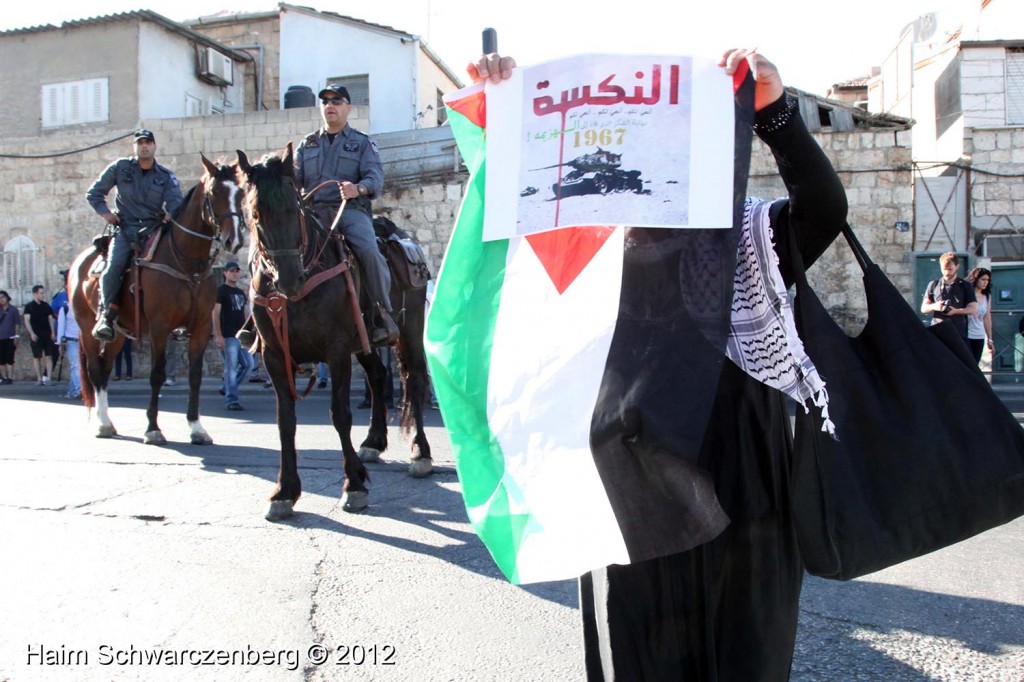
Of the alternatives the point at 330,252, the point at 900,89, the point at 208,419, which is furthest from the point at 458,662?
the point at 900,89

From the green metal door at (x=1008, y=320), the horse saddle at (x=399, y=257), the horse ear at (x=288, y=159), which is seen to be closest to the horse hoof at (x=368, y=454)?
the horse saddle at (x=399, y=257)

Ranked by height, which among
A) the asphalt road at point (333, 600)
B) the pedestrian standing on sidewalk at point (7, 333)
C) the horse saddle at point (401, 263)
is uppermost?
the horse saddle at point (401, 263)

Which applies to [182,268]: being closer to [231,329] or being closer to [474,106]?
[231,329]

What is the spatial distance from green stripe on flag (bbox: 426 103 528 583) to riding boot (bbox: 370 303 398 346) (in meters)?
4.10

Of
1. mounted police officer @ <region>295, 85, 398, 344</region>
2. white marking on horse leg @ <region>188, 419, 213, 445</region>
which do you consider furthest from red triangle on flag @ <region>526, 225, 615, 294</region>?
white marking on horse leg @ <region>188, 419, 213, 445</region>

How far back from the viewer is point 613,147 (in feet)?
7.29

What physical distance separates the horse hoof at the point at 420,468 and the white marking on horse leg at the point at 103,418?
4.23 metres

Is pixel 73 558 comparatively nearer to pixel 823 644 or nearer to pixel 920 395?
pixel 823 644

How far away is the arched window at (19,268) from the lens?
19.9 metres

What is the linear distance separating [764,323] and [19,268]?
71.4 ft

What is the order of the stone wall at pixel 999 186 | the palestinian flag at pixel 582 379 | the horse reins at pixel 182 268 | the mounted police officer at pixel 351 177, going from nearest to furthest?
the palestinian flag at pixel 582 379 < the mounted police officer at pixel 351 177 < the horse reins at pixel 182 268 < the stone wall at pixel 999 186

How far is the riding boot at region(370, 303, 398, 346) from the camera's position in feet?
21.4

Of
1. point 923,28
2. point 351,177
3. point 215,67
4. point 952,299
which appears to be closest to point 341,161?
point 351,177

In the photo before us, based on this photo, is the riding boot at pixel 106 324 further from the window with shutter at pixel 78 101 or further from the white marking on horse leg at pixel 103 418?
the window with shutter at pixel 78 101
